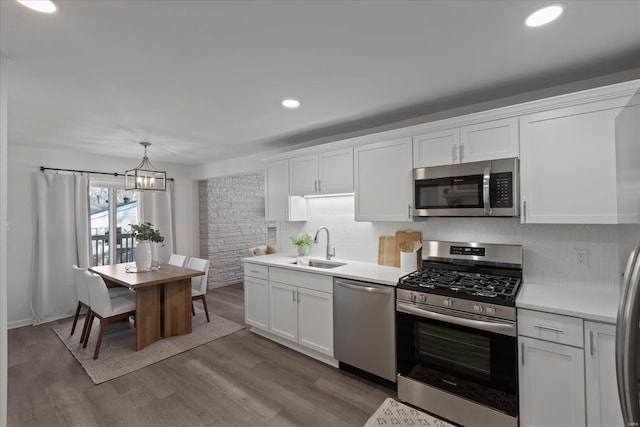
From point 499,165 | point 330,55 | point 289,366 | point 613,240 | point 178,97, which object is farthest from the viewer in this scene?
point 289,366

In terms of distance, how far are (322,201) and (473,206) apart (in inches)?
72.3

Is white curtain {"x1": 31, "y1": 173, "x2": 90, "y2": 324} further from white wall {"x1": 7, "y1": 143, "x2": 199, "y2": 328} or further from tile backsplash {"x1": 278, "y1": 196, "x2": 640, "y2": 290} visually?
tile backsplash {"x1": 278, "y1": 196, "x2": 640, "y2": 290}

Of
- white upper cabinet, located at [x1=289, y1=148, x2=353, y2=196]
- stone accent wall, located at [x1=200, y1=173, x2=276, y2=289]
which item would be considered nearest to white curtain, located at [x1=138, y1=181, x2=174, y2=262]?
stone accent wall, located at [x1=200, y1=173, x2=276, y2=289]

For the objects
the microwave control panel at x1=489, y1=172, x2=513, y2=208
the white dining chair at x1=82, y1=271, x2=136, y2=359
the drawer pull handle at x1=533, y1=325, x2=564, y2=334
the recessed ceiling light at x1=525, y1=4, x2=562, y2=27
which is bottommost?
the white dining chair at x1=82, y1=271, x2=136, y2=359

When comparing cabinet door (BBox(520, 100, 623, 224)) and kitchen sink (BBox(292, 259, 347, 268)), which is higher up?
cabinet door (BBox(520, 100, 623, 224))

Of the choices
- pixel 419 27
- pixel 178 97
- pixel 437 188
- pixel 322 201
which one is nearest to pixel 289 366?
pixel 322 201

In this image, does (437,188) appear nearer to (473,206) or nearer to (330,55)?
(473,206)

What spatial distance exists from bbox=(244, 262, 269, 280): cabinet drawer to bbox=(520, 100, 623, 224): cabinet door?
2573 mm

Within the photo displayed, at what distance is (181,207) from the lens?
5.83 metres

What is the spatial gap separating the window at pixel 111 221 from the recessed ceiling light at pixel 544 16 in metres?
5.66

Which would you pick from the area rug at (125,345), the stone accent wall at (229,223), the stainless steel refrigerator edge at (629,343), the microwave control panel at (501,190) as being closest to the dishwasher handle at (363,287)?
the microwave control panel at (501,190)

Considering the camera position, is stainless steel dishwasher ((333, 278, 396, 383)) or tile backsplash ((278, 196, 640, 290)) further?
stainless steel dishwasher ((333, 278, 396, 383))

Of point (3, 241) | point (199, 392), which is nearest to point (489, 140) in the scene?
point (199, 392)

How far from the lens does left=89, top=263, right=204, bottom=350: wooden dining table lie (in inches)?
132
